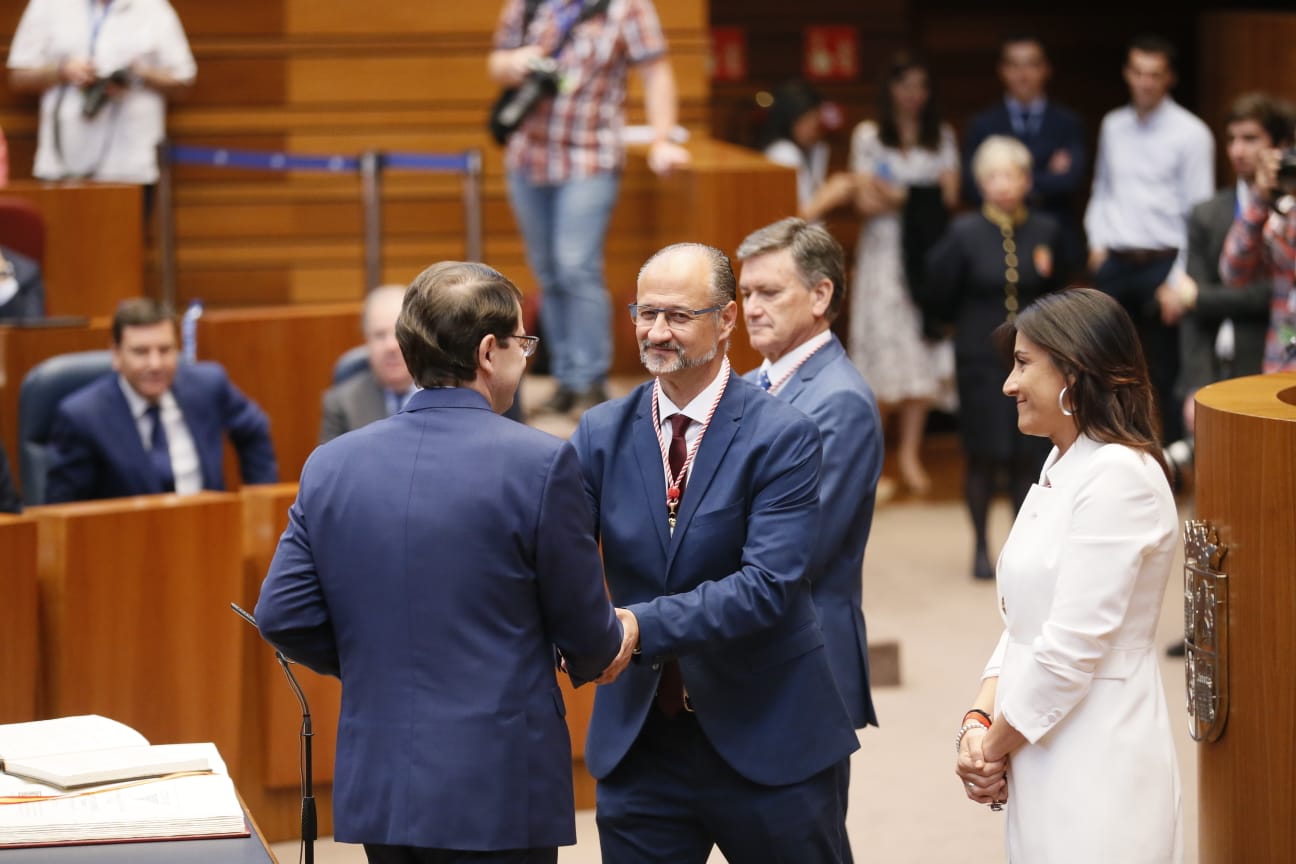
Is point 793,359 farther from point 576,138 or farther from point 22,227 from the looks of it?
point 22,227

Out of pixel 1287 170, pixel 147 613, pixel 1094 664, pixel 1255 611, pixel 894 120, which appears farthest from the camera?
pixel 894 120

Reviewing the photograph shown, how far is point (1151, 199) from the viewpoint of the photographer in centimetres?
780

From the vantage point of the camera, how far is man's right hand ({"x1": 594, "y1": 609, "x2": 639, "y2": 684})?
2.62 meters

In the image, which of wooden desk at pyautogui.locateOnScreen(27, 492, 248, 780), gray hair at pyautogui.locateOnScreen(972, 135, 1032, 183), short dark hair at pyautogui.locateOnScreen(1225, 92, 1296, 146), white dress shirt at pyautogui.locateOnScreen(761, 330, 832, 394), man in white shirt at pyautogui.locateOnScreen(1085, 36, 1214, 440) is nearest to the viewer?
white dress shirt at pyautogui.locateOnScreen(761, 330, 832, 394)

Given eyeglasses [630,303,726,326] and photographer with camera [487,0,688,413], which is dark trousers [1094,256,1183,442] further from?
eyeglasses [630,303,726,326]

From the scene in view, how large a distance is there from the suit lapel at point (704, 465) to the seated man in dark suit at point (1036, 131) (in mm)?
5550

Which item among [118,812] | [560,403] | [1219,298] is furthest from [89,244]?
[118,812]

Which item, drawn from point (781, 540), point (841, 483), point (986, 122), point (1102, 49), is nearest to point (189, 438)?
point (841, 483)

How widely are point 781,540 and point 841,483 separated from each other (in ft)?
1.72

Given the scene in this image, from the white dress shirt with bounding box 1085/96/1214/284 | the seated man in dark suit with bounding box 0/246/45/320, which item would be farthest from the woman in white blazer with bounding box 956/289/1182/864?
the white dress shirt with bounding box 1085/96/1214/284

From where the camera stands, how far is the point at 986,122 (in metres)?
8.24

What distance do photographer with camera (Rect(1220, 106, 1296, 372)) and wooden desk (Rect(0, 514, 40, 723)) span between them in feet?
10.1

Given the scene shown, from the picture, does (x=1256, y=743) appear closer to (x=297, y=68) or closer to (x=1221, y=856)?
(x=1221, y=856)

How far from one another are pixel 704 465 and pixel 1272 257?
10.5ft
